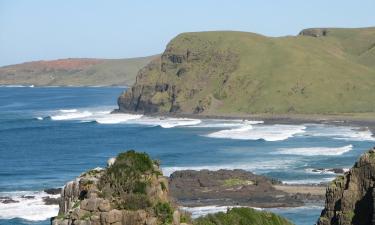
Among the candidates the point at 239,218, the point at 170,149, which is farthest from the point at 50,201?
the point at 239,218

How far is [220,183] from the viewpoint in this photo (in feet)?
291

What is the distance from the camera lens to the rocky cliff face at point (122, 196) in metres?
21.6

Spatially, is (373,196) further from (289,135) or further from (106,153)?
(289,135)

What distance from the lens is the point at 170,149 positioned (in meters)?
125

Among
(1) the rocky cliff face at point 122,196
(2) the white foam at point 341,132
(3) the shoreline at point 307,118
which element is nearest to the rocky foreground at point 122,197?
(1) the rocky cliff face at point 122,196

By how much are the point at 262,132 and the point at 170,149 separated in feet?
95.0

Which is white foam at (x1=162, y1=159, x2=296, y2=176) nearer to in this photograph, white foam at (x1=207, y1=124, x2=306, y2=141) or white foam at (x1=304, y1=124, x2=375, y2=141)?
white foam at (x1=207, y1=124, x2=306, y2=141)

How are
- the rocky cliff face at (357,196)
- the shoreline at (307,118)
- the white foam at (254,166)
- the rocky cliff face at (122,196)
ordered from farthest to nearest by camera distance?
the shoreline at (307,118), the white foam at (254,166), the rocky cliff face at (357,196), the rocky cliff face at (122,196)

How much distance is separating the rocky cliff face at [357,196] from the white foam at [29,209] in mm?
37784

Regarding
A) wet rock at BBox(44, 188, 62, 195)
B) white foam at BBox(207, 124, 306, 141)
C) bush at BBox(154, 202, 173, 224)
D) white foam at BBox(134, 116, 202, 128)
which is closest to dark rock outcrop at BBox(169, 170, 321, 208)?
wet rock at BBox(44, 188, 62, 195)

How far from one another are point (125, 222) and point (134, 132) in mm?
134350

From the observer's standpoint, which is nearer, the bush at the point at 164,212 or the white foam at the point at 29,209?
the bush at the point at 164,212

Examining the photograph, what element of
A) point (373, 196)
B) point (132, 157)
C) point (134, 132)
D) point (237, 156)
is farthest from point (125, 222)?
point (134, 132)

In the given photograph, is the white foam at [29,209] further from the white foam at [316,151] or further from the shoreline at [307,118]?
the shoreline at [307,118]
